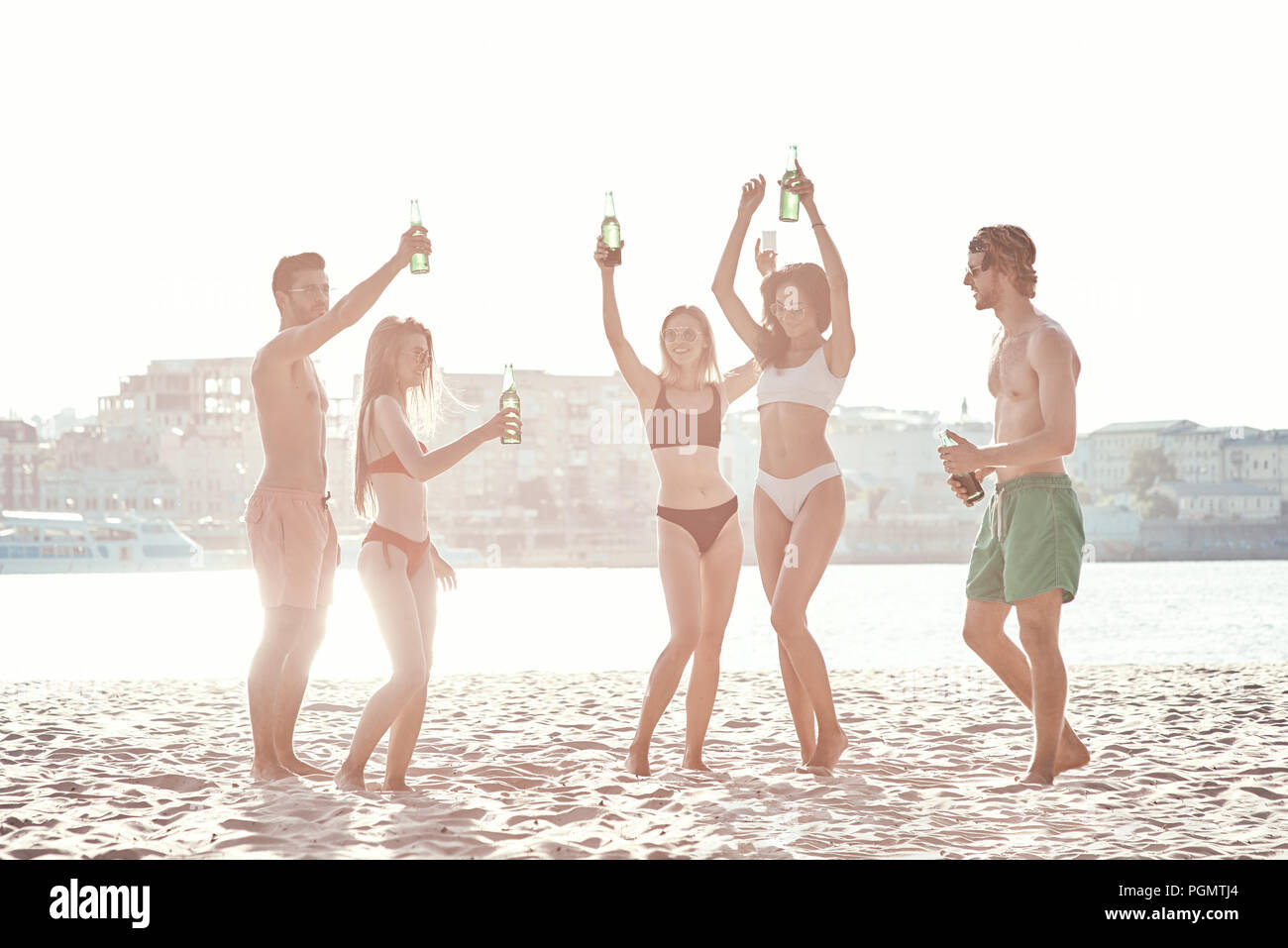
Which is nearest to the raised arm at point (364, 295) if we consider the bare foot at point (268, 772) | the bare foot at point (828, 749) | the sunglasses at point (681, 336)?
the sunglasses at point (681, 336)

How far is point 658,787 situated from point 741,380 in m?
1.83

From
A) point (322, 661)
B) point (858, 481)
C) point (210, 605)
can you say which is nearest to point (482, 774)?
point (322, 661)

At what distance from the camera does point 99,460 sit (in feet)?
373

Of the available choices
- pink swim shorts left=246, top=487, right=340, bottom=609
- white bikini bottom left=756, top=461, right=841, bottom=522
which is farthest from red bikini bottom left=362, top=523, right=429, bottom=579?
white bikini bottom left=756, top=461, right=841, bottom=522

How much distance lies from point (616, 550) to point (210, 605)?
157ft

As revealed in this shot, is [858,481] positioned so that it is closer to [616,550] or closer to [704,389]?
[616,550]

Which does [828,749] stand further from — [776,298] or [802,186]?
[802,186]

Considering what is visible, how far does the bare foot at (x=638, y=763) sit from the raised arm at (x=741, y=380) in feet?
5.17

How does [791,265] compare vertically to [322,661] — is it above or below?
above

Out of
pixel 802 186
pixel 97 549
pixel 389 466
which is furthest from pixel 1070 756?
pixel 97 549

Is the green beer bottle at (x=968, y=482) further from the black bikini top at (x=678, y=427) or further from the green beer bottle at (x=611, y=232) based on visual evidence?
the green beer bottle at (x=611, y=232)

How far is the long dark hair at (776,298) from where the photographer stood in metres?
5.99

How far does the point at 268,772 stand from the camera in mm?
5832

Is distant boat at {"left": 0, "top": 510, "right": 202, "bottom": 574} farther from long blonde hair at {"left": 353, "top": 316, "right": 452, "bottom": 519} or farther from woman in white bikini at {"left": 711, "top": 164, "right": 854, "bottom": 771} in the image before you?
woman in white bikini at {"left": 711, "top": 164, "right": 854, "bottom": 771}
